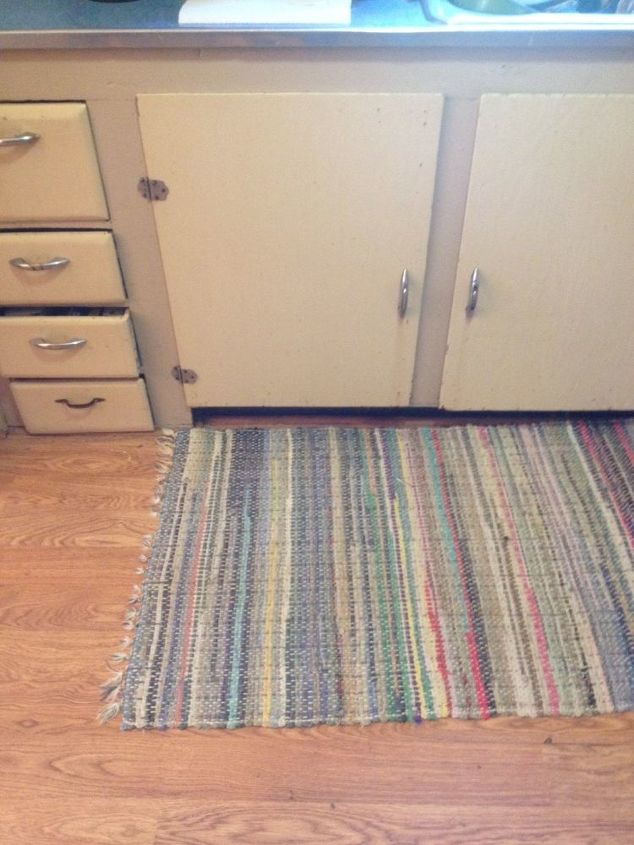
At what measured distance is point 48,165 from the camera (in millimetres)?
1159

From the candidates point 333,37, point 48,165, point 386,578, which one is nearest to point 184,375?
point 48,165

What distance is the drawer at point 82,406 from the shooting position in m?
1.47

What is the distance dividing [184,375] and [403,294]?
50cm

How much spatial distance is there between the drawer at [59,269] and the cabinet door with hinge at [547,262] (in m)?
0.68

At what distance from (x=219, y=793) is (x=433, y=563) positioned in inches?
21.7

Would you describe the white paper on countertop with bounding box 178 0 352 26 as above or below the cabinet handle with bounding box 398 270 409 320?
above

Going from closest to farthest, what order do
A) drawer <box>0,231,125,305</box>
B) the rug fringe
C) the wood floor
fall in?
1. the wood floor
2. the rug fringe
3. drawer <box>0,231,125,305</box>

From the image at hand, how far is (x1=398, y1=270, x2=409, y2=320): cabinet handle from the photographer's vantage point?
1.30 m

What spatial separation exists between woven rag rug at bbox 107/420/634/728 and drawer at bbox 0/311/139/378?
257mm

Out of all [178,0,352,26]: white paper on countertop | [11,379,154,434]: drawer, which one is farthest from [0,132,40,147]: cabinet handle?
[11,379,154,434]: drawer

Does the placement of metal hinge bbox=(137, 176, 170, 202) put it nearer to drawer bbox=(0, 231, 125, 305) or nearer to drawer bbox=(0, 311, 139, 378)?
drawer bbox=(0, 231, 125, 305)

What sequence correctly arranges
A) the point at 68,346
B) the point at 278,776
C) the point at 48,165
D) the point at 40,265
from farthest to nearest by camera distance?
the point at 68,346, the point at 40,265, the point at 48,165, the point at 278,776

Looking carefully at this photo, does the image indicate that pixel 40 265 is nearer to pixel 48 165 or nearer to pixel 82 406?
pixel 48 165

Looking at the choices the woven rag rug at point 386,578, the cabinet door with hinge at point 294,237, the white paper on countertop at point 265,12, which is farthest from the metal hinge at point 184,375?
the white paper on countertop at point 265,12
